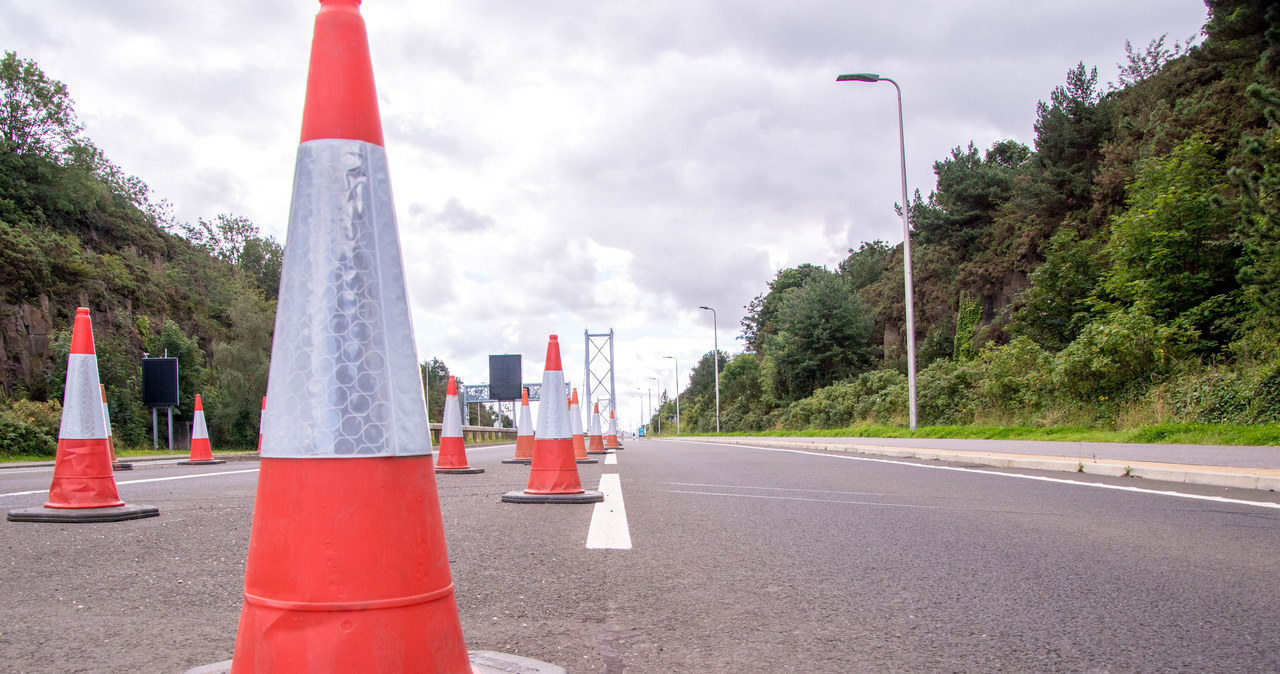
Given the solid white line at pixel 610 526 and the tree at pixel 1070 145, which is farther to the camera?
the tree at pixel 1070 145

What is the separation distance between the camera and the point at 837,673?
2.55m

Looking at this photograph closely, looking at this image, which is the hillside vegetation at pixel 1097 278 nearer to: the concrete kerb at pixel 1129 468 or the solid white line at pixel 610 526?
the concrete kerb at pixel 1129 468

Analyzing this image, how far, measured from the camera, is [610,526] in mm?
5867

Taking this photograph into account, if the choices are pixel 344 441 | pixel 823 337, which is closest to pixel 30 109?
pixel 823 337

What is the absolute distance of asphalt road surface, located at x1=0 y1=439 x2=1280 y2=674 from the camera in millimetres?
2744

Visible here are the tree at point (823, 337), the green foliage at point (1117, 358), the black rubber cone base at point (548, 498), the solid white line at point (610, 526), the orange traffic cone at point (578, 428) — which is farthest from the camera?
the tree at point (823, 337)

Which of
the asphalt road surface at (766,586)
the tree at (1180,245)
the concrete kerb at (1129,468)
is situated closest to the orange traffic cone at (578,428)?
the concrete kerb at (1129,468)

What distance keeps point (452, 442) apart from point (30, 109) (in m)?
51.0

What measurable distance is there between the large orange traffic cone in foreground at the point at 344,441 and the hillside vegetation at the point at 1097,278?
1769 cm

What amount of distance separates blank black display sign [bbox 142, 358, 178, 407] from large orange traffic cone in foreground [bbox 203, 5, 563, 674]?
25043 millimetres

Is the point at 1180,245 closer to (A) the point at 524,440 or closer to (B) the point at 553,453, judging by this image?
(A) the point at 524,440

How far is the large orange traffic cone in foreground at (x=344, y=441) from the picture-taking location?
75.8 inches

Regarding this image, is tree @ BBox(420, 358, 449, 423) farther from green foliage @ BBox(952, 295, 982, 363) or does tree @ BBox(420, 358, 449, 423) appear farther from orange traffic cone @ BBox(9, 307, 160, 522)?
orange traffic cone @ BBox(9, 307, 160, 522)

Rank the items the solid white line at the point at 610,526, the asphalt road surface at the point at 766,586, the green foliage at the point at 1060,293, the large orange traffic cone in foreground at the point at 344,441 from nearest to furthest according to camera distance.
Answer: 1. the large orange traffic cone in foreground at the point at 344,441
2. the asphalt road surface at the point at 766,586
3. the solid white line at the point at 610,526
4. the green foliage at the point at 1060,293
